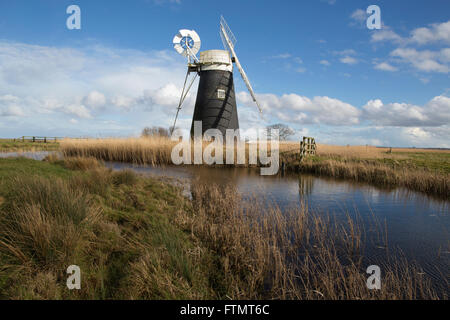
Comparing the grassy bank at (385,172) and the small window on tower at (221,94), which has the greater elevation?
the small window on tower at (221,94)

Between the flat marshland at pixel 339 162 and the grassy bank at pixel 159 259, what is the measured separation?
24.3 feet

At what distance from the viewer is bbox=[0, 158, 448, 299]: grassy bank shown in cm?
274

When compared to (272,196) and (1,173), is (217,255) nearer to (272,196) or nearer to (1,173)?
(272,196)

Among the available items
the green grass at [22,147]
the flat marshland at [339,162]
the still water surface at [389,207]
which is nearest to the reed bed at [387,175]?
the flat marshland at [339,162]

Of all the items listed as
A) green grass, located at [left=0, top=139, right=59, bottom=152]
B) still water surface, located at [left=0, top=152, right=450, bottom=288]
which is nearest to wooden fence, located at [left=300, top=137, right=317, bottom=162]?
still water surface, located at [left=0, top=152, right=450, bottom=288]

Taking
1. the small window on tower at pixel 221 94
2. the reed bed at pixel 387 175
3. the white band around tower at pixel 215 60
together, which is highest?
the white band around tower at pixel 215 60

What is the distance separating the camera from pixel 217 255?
12.9ft

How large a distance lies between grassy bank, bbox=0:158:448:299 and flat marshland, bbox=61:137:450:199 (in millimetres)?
7418

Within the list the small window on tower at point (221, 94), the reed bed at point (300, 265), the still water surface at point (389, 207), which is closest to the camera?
the reed bed at point (300, 265)

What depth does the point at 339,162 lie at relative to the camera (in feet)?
48.3

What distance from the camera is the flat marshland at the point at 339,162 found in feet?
35.2

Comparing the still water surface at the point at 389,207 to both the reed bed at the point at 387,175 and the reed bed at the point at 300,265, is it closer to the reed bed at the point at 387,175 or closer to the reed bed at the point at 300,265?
the reed bed at the point at 300,265

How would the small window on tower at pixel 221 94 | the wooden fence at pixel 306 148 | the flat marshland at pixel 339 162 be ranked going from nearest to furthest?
1. the flat marshland at pixel 339 162
2. the wooden fence at pixel 306 148
3. the small window on tower at pixel 221 94
